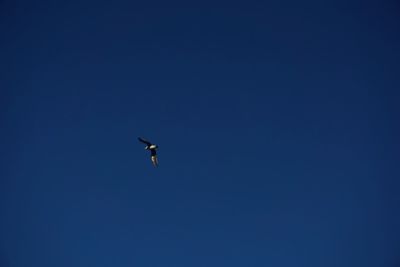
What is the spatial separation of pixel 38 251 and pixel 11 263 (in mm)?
340

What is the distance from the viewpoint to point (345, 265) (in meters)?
4.44

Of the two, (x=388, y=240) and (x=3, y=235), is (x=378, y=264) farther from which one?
(x=3, y=235)

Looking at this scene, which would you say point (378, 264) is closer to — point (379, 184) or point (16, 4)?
point (379, 184)

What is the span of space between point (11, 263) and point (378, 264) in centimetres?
413

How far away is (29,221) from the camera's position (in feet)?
14.8

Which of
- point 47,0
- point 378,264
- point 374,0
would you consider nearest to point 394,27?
point 374,0

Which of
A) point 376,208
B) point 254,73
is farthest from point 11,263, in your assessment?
point 376,208

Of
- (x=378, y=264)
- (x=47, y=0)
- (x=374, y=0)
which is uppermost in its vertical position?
(x=47, y=0)

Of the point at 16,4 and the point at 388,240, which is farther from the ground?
the point at 16,4

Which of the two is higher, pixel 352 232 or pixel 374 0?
pixel 374 0

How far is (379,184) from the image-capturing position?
443cm

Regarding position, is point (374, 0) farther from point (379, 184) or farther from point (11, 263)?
point (11, 263)

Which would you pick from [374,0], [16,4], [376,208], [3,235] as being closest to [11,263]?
[3,235]

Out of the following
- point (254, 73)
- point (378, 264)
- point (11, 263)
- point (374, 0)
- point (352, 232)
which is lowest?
point (378, 264)
